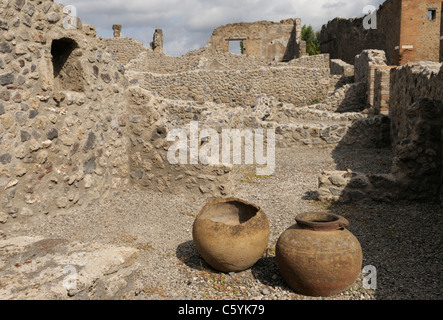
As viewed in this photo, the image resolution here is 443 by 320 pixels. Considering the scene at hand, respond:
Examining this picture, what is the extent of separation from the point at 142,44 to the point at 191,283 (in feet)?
73.2

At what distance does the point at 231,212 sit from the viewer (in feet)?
17.5

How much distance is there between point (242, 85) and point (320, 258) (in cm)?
1533

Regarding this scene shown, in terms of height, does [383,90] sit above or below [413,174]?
above

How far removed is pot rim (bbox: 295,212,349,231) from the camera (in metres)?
4.11

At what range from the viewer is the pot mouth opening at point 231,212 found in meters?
5.23

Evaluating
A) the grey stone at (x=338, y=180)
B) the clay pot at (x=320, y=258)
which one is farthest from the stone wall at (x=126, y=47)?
the clay pot at (x=320, y=258)

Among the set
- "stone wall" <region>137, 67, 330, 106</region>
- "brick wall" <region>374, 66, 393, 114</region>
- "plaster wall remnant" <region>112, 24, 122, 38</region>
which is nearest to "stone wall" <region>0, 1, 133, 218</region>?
"brick wall" <region>374, 66, 393, 114</region>

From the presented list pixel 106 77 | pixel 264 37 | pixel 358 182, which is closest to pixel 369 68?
pixel 358 182

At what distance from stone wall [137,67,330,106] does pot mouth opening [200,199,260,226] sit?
13.2 m

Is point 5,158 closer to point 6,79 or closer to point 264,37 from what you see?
point 6,79

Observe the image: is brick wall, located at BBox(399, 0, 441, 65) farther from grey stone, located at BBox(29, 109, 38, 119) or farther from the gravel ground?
grey stone, located at BBox(29, 109, 38, 119)

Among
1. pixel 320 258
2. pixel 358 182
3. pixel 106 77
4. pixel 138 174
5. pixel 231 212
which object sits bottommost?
pixel 320 258

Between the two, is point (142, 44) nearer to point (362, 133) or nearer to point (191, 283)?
point (362, 133)

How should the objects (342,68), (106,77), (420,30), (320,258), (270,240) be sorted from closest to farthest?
(320,258) < (270,240) < (106,77) < (420,30) < (342,68)
